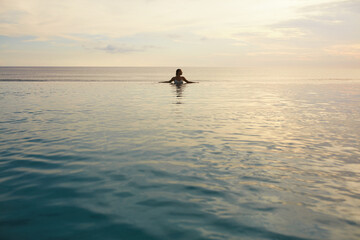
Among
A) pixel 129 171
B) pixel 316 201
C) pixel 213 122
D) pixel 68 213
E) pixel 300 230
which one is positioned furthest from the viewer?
pixel 213 122

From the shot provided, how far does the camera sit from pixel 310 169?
23.5 ft

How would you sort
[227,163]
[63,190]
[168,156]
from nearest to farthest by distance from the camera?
[63,190] < [227,163] < [168,156]

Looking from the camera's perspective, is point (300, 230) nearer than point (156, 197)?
Yes

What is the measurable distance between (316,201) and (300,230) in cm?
128

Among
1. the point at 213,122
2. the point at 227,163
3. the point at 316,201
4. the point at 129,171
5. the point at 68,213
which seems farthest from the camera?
the point at 213,122

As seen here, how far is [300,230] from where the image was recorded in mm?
4328

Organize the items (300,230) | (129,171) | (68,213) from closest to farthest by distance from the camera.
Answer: (300,230) → (68,213) → (129,171)

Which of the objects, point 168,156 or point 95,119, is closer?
point 168,156

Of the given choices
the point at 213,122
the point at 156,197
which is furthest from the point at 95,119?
the point at 156,197

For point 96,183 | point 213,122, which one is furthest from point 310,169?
point 213,122

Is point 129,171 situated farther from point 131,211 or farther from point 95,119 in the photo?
point 95,119

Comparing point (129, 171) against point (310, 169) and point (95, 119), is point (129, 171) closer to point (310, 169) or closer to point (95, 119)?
point (310, 169)

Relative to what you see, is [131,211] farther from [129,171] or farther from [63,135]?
[63,135]

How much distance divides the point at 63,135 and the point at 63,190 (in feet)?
19.0
